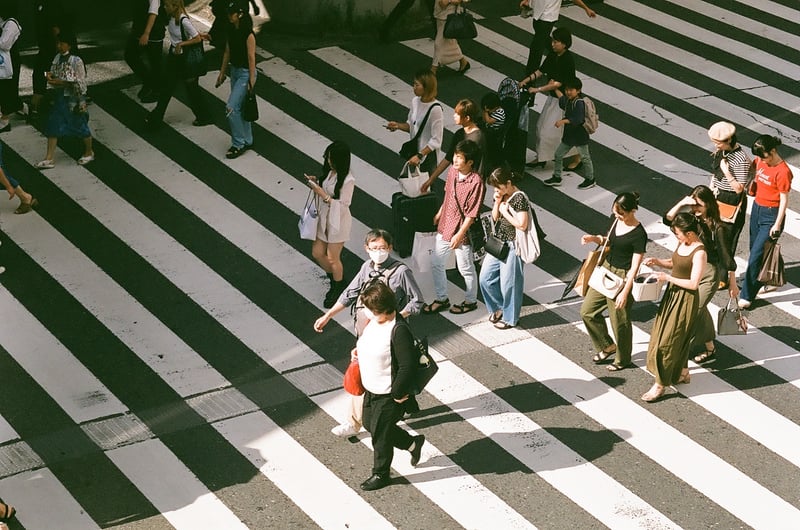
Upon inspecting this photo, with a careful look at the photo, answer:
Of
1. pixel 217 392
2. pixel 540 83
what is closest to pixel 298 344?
pixel 217 392

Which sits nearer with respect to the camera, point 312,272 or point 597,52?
point 312,272

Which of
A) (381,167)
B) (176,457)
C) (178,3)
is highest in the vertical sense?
(178,3)

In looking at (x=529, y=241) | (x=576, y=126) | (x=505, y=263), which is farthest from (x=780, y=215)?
(x=576, y=126)

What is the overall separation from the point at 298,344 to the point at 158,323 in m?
1.41

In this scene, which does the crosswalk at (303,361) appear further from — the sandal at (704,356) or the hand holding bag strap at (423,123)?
the hand holding bag strap at (423,123)

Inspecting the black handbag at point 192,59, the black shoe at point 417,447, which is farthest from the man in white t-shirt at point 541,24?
the black shoe at point 417,447

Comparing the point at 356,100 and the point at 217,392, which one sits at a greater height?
the point at 356,100

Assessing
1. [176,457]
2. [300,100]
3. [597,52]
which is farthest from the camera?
[597,52]

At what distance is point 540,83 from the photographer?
17.4m

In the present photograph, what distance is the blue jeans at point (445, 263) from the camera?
468 inches

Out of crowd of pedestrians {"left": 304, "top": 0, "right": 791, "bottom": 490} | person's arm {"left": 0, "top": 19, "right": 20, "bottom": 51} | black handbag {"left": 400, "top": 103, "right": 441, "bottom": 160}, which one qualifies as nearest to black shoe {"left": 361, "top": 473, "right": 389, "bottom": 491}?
crowd of pedestrians {"left": 304, "top": 0, "right": 791, "bottom": 490}

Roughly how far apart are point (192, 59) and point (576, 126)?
4839 millimetres

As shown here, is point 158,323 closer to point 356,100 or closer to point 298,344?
point 298,344

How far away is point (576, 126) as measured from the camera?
1409cm
